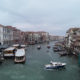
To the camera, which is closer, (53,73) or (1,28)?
(53,73)

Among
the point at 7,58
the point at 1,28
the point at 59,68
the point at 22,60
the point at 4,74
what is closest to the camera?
the point at 4,74

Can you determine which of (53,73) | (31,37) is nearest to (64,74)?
(53,73)

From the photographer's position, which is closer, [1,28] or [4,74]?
[4,74]

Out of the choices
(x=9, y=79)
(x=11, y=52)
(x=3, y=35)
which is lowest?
(x=9, y=79)

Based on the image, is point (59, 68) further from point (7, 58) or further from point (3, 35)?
point (3, 35)

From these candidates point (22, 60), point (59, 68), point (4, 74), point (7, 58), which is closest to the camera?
point (4, 74)

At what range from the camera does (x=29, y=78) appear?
70.2 ft

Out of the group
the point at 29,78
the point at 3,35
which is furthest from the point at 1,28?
the point at 29,78

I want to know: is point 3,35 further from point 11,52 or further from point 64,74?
point 64,74

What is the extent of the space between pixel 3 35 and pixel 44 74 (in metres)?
40.2

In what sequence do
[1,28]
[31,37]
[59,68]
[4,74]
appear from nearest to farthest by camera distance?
[4,74], [59,68], [1,28], [31,37]

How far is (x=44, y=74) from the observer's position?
23500mm

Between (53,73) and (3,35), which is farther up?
(3,35)

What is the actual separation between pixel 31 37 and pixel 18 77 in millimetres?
113211
